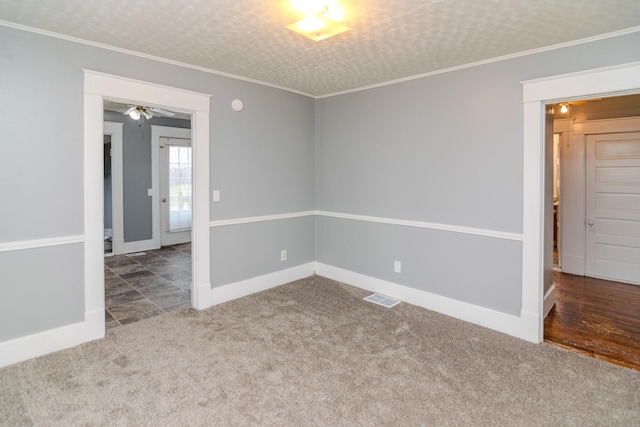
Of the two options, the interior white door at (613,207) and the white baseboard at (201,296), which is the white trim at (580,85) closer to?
the interior white door at (613,207)

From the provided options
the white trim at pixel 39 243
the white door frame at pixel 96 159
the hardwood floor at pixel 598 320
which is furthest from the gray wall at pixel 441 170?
the white trim at pixel 39 243

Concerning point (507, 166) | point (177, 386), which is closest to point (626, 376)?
point (507, 166)

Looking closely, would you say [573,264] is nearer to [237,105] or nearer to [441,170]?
[441,170]

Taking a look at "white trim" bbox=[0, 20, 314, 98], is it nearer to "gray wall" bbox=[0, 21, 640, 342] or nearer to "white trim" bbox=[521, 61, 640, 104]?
"gray wall" bbox=[0, 21, 640, 342]

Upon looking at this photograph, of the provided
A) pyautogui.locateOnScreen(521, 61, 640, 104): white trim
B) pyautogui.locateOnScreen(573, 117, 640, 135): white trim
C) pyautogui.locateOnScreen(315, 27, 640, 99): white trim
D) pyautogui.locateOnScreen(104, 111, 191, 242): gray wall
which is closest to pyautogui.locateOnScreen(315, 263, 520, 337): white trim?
pyautogui.locateOnScreen(521, 61, 640, 104): white trim

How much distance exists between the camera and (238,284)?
398 cm

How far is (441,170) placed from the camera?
3549 mm

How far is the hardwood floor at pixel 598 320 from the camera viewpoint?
284 centimetres

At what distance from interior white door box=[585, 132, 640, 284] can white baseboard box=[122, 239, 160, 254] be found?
273 inches

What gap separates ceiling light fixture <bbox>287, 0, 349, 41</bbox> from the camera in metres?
2.19

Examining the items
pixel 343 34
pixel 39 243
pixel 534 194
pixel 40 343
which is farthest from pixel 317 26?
pixel 40 343

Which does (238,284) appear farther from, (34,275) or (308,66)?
(308,66)

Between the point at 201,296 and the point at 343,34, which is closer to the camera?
the point at 343,34

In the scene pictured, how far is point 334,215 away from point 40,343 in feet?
10.5
